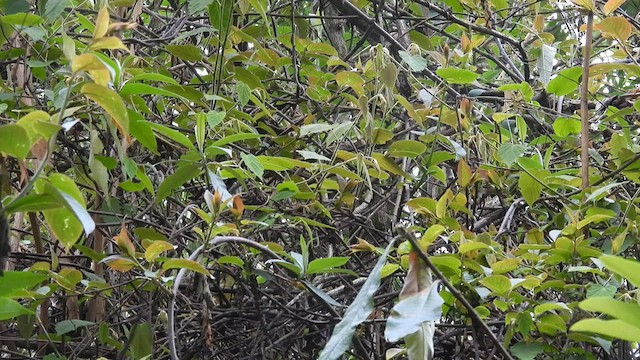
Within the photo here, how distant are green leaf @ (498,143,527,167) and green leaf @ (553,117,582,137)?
0.22 metres

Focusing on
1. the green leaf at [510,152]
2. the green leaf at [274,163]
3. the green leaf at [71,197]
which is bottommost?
the green leaf at [274,163]

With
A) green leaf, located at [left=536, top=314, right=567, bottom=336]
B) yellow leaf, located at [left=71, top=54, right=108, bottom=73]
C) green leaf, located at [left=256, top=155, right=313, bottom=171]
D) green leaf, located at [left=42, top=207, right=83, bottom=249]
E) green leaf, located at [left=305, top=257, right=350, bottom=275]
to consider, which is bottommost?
green leaf, located at [left=536, top=314, right=567, bottom=336]

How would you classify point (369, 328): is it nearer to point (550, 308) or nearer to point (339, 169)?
point (339, 169)

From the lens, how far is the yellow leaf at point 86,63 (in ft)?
2.31

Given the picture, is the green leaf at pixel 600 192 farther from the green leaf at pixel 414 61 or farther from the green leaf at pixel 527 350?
the green leaf at pixel 414 61

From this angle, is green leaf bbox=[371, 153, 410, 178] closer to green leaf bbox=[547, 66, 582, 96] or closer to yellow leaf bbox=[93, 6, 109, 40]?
green leaf bbox=[547, 66, 582, 96]

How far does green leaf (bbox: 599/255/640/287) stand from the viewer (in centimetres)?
51

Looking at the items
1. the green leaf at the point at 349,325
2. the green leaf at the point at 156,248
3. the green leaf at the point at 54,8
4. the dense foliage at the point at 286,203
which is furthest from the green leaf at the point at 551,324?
the green leaf at the point at 54,8

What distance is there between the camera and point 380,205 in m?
1.55

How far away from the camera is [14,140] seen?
27.3 inches

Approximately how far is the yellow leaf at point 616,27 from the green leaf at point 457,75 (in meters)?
0.24

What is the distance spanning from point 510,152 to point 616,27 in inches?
12.0

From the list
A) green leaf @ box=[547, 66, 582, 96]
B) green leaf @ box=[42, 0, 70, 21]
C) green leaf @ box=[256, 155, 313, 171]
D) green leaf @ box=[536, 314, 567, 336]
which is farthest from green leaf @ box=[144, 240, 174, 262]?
green leaf @ box=[547, 66, 582, 96]

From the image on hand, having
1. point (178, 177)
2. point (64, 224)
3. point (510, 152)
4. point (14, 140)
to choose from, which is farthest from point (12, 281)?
point (510, 152)
